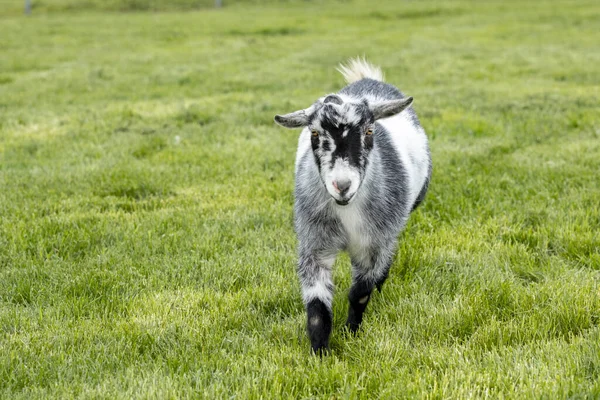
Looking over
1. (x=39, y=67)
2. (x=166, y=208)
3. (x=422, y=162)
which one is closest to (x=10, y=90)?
(x=39, y=67)

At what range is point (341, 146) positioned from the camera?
3.36 meters

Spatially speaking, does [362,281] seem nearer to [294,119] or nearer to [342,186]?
[342,186]

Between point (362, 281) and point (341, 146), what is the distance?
93 cm

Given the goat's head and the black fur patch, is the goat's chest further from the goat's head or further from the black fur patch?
the black fur patch

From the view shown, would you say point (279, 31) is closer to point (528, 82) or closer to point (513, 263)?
point (528, 82)

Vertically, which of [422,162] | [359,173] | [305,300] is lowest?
[305,300]

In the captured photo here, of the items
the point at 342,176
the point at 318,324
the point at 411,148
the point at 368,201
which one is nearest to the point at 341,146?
the point at 342,176

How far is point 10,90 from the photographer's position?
1208 centimetres

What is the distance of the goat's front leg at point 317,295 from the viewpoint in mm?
3465

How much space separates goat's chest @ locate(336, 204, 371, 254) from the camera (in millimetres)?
3736

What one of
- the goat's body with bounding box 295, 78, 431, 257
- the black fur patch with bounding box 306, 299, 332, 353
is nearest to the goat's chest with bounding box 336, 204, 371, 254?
the goat's body with bounding box 295, 78, 431, 257

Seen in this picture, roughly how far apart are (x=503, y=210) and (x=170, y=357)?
351 centimetres

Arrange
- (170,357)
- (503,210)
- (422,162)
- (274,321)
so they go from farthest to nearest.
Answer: (503,210)
(422,162)
(274,321)
(170,357)

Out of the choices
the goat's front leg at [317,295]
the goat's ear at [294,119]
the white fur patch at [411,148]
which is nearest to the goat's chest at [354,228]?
the goat's front leg at [317,295]
